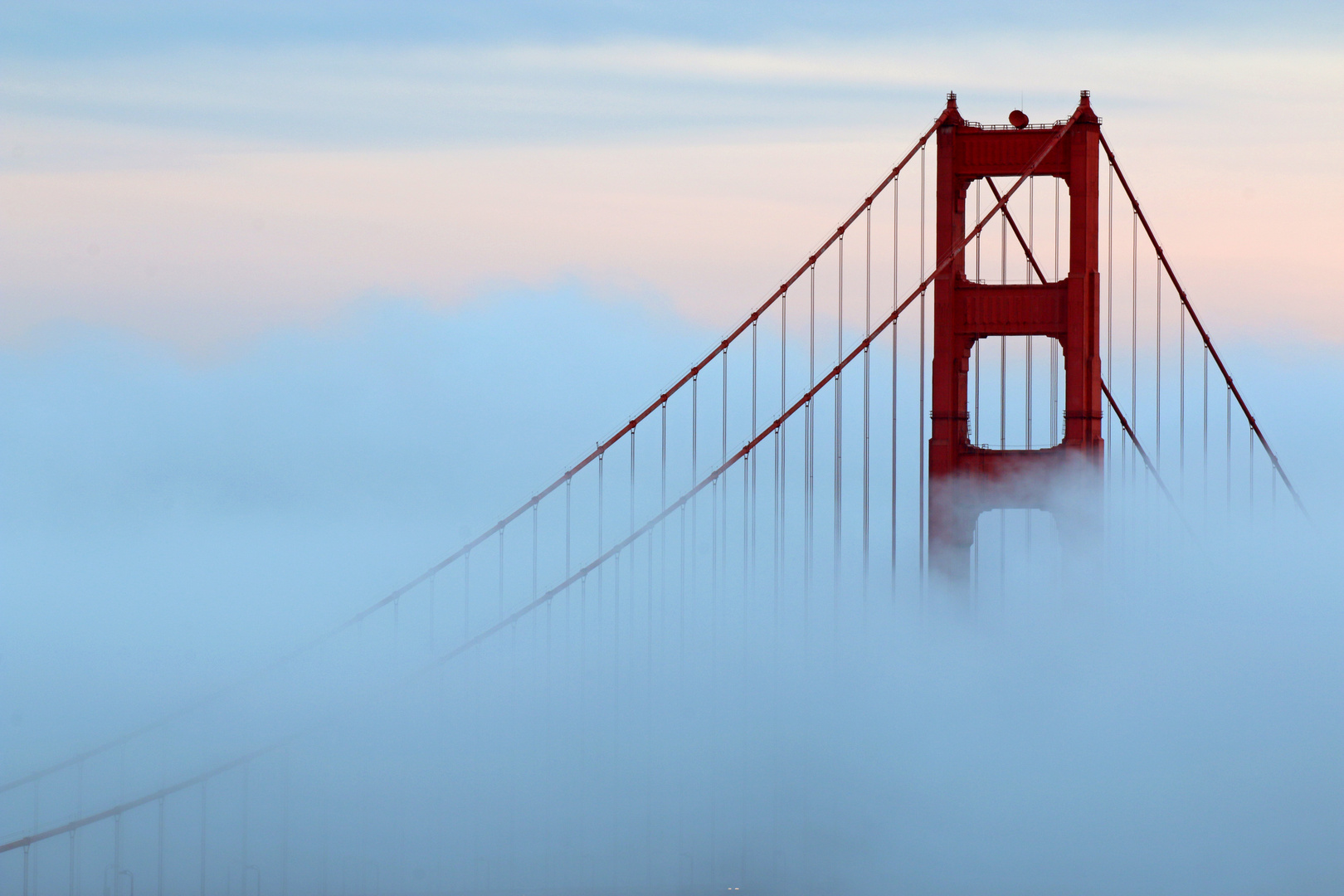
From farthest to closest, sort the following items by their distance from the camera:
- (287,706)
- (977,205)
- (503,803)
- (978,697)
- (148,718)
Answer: (148,718), (287,706), (503,803), (978,697), (977,205)

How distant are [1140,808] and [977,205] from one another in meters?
13.7

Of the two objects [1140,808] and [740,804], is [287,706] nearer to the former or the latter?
[740,804]

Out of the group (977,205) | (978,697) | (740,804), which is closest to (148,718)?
(740,804)

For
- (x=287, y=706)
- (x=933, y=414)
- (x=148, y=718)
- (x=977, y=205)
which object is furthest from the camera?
(x=148, y=718)

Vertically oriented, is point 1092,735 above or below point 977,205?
below

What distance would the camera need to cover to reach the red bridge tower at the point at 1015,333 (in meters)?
26.8

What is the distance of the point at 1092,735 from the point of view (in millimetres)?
35812

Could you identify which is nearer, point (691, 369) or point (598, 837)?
point (691, 369)

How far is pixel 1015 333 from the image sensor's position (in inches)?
1071

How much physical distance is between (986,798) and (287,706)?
25.4 metres

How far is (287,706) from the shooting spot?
54.3 m

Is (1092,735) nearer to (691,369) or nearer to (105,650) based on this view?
(691,369)

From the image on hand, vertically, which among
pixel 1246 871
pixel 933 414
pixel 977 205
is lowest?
pixel 1246 871

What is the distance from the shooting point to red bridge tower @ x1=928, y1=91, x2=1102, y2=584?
2683 cm
